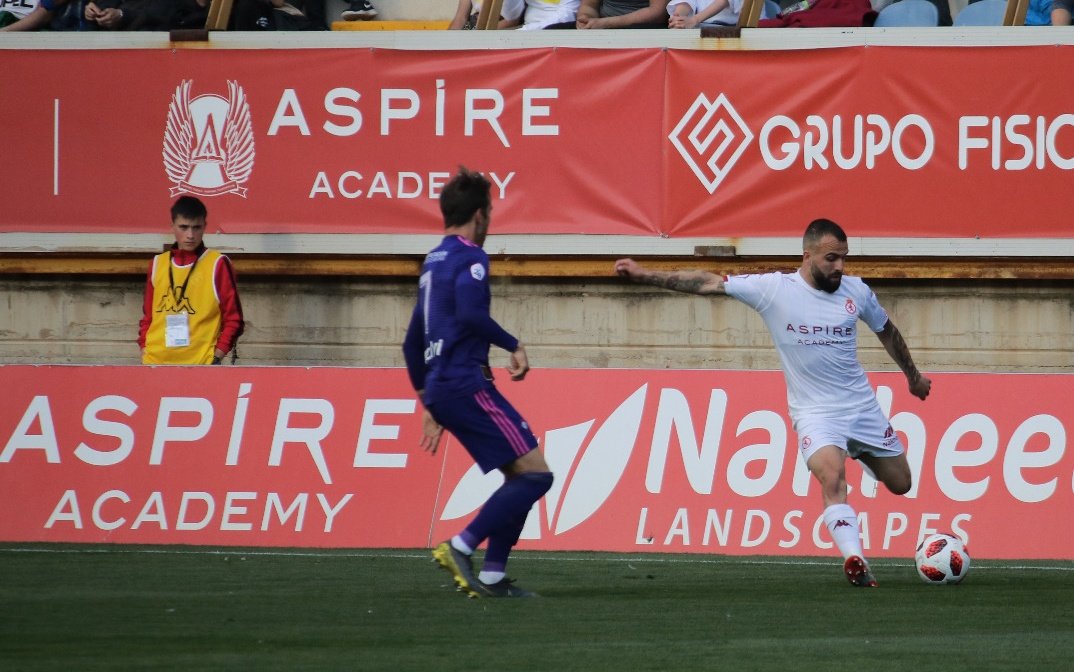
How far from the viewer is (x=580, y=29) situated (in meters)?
14.5

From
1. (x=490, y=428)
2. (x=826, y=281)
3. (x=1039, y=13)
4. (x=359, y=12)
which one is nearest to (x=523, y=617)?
(x=490, y=428)

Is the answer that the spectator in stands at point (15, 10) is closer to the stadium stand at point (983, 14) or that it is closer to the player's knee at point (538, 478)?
the stadium stand at point (983, 14)

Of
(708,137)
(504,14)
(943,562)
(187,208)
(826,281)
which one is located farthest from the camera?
(504,14)

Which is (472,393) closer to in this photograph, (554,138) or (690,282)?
(690,282)

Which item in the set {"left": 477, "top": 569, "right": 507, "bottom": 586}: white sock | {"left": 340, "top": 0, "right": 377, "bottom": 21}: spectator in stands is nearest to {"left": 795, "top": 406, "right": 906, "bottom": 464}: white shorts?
{"left": 477, "top": 569, "right": 507, "bottom": 586}: white sock

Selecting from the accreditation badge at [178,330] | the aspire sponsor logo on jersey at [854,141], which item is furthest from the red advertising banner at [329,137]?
the accreditation badge at [178,330]

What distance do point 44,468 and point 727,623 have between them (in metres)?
6.32

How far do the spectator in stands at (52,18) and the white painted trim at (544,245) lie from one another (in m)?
2.12

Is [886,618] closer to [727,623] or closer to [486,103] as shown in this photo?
[727,623]

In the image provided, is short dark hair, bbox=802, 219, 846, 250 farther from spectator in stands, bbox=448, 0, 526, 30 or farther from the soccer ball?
spectator in stands, bbox=448, 0, 526, 30

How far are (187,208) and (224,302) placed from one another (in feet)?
2.45

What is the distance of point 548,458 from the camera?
1172 centimetres

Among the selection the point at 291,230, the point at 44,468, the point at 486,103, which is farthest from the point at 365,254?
the point at 44,468

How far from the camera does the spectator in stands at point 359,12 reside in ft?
51.7
